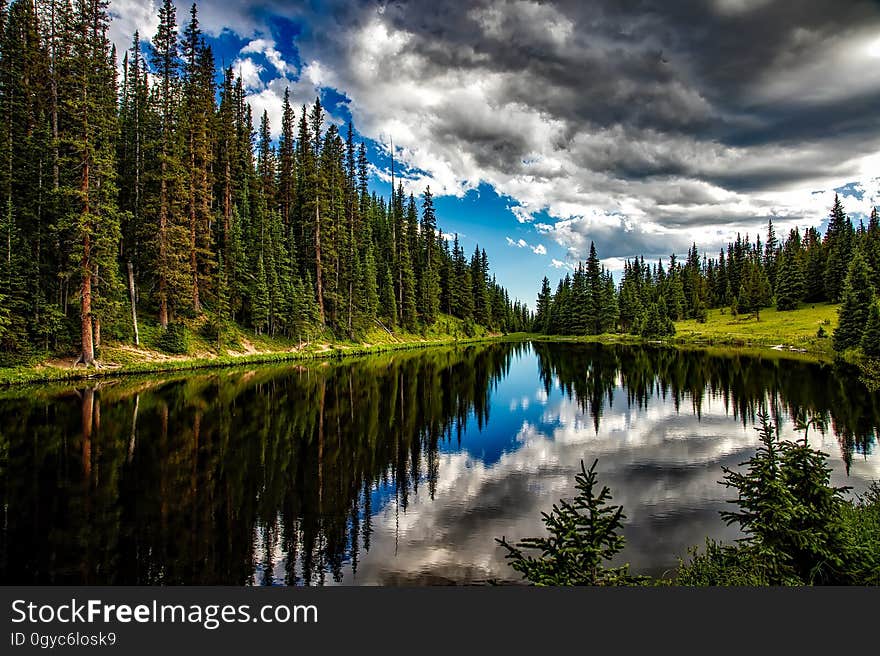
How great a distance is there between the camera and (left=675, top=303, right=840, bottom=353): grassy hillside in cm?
6084

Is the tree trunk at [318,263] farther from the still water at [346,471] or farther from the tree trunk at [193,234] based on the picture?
the still water at [346,471]

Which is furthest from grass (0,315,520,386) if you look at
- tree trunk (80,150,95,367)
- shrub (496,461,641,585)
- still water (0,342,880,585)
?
shrub (496,461,641,585)

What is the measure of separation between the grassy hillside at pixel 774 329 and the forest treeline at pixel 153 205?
189 feet

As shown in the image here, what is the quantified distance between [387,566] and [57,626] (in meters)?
5.05

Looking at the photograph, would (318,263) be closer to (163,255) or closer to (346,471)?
(163,255)

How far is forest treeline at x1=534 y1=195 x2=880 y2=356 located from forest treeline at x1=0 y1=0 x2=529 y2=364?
178 feet

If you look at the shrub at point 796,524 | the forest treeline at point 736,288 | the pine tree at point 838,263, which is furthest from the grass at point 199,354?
the pine tree at point 838,263

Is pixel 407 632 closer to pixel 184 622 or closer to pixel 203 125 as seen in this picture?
pixel 184 622

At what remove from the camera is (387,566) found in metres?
8.56

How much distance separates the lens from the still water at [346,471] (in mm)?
8531

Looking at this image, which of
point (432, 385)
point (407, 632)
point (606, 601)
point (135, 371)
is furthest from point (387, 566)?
point (135, 371)

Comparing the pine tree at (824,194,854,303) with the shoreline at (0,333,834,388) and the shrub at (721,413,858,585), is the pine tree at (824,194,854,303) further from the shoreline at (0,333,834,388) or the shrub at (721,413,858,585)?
the shrub at (721,413,858,585)

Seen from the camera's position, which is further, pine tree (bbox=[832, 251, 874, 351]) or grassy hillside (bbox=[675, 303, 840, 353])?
grassy hillside (bbox=[675, 303, 840, 353])

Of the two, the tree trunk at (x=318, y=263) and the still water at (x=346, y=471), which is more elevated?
the tree trunk at (x=318, y=263)
